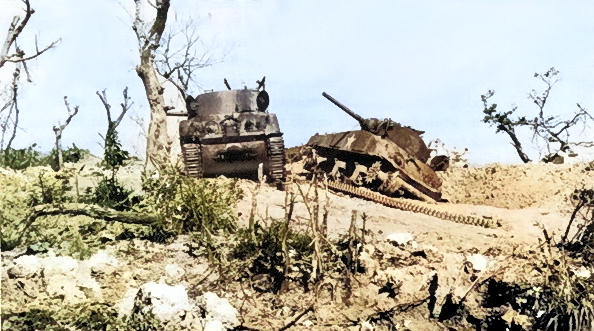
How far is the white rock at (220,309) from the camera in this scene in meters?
4.84

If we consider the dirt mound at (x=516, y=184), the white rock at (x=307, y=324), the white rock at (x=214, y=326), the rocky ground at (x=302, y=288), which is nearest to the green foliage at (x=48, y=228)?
the rocky ground at (x=302, y=288)

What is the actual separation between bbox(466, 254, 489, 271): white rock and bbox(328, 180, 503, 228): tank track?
3.33 meters

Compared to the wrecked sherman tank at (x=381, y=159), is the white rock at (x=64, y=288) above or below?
below

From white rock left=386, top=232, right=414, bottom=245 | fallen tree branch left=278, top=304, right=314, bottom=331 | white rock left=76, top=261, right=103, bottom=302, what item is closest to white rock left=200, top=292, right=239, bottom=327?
fallen tree branch left=278, top=304, right=314, bottom=331

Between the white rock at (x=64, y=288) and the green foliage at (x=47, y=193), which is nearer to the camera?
the white rock at (x=64, y=288)

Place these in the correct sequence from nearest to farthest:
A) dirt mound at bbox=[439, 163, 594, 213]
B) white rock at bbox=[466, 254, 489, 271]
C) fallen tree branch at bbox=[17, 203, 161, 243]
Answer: white rock at bbox=[466, 254, 489, 271], fallen tree branch at bbox=[17, 203, 161, 243], dirt mound at bbox=[439, 163, 594, 213]

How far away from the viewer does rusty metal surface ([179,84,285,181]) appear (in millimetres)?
11164

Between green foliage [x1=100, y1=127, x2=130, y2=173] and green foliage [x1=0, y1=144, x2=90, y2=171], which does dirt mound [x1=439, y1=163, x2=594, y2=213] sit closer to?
green foliage [x1=100, y1=127, x2=130, y2=173]

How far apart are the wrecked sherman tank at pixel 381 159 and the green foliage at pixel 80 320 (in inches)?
290

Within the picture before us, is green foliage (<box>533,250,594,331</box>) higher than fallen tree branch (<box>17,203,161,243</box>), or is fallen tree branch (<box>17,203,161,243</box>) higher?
fallen tree branch (<box>17,203,161,243</box>)

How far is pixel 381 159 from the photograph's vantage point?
41.4ft

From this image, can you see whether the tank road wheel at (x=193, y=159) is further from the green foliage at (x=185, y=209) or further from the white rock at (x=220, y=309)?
the white rock at (x=220, y=309)

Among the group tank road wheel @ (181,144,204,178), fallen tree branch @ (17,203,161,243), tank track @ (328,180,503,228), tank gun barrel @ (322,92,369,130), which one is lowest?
fallen tree branch @ (17,203,161,243)

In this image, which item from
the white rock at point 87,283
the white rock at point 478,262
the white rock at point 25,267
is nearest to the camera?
the white rock at point 87,283
